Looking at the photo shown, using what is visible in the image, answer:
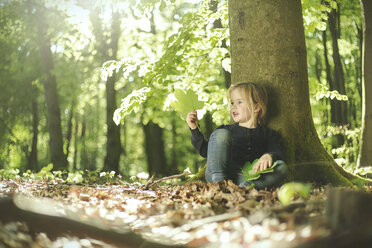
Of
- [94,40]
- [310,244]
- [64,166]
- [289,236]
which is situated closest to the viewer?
[310,244]

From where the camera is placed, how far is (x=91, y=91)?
43.7ft

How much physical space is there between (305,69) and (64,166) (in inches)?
318

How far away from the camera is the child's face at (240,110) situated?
3158 mm

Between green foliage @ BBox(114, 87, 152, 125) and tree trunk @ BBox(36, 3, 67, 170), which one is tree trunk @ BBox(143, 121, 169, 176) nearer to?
tree trunk @ BBox(36, 3, 67, 170)

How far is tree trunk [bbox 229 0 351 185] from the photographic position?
3264mm

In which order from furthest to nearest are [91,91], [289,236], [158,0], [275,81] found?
1. [91,91]
2. [158,0]
3. [275,81]
4. [289,236]

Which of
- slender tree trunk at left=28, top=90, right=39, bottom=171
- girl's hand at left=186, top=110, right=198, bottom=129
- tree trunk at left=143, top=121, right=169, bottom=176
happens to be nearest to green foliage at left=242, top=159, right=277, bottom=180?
girl's hand at left=186, top=110, right=198, bottom=129

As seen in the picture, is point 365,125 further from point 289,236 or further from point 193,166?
point 193,166

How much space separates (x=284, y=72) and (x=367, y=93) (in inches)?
137

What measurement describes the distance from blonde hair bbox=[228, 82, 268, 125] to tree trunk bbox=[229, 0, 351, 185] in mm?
127

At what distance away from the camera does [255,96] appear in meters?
3.09

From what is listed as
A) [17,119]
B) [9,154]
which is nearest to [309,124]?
[9,154]

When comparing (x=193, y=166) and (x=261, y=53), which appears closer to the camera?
(x=261, y=53)

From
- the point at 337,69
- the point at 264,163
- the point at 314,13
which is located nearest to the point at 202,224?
the point at 264,163
